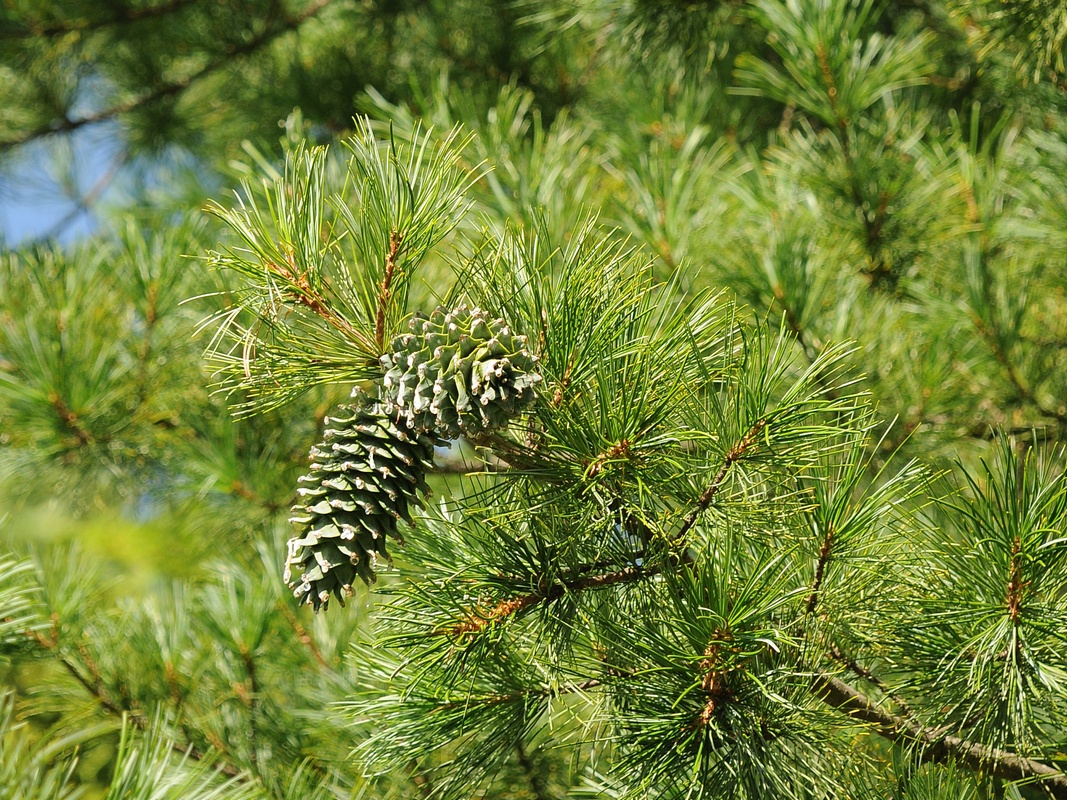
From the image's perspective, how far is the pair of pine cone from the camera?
0.58 meters

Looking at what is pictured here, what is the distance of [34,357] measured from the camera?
1299mm

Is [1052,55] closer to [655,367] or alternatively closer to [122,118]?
[655,367]

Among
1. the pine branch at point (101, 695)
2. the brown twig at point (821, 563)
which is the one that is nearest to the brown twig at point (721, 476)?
the brown twig at point (821, 563)

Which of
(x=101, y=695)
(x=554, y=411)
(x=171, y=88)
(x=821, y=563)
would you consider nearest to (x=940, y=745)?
(x=821, y=563)

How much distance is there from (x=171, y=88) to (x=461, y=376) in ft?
6.67

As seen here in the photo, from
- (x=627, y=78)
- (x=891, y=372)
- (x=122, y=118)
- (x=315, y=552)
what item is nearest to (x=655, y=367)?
(x=315, y=552)

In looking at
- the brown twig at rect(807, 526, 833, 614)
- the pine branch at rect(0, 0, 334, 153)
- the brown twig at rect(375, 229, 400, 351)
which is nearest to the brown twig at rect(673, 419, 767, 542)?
the brown twig at rect(807, 526, 833, 614)

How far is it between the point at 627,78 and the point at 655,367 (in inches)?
50.9

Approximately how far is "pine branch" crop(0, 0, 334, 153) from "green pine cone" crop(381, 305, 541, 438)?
5.85 ft

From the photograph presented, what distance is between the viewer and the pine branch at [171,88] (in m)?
2.14

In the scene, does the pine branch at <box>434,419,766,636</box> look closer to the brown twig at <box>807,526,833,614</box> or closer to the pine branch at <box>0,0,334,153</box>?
the brown twig at <box>807,526,833,614</box>

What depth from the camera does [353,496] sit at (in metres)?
0.60

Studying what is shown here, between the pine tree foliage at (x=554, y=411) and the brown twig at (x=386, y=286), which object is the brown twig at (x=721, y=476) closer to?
the pine tree foliage at (x=554, y=411)

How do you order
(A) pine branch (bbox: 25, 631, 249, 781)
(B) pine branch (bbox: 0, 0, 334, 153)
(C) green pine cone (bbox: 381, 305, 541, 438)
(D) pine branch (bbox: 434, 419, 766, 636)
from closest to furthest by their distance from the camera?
(C) green pine cone (bbox: 381, 305, 541, 438) → (D) pine branch (bbox: 434, 419, 766, 636) → (A) pine branch (bbox: 25, 631, 249, 781) → (B) pine branch (bbox: 0, 0, 334, 153)
